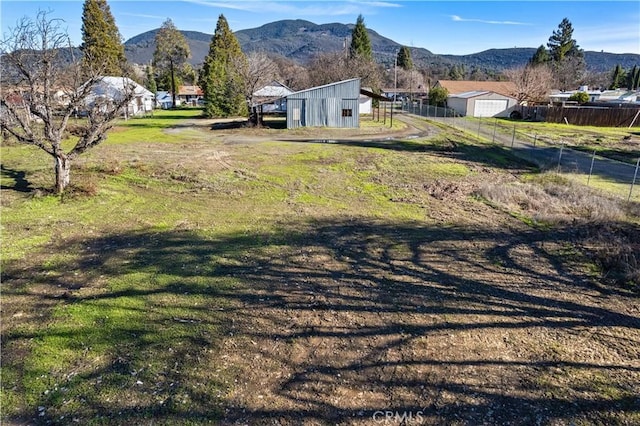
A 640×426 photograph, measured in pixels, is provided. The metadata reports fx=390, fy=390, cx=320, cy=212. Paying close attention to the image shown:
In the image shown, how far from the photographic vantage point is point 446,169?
1683 centimetres

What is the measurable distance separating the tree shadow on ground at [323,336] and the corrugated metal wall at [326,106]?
80.9 feet

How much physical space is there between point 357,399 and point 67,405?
2958 mm

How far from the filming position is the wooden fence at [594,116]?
36719mm

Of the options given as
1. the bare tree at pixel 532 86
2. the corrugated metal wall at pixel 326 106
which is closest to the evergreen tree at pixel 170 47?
the corrugated metal wall at pixel 326 106

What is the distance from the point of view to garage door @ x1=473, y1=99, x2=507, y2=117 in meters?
48.5

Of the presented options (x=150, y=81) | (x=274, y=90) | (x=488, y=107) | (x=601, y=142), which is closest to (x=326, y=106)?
(x=274, y=90)

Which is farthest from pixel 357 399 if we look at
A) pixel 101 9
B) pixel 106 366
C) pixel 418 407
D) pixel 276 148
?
pixel 101 9

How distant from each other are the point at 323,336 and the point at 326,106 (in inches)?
1118

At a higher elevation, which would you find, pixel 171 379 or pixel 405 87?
pixel 405 87

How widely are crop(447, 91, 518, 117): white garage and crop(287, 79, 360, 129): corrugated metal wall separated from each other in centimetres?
2341

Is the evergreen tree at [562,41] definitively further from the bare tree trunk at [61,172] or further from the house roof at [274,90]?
the bare tree trunk at [61,172]

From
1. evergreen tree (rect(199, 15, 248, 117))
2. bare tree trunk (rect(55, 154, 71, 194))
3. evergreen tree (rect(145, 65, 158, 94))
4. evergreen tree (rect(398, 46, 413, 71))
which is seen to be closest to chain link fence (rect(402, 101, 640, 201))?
bare tree trunk (rect(55, 154, 71, 194))

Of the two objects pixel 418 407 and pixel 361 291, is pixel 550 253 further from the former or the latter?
pixel 418 407

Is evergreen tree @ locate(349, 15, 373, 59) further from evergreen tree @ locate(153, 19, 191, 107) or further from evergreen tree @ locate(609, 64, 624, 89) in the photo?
evergreen tree @ locate(609, 64, 624, 89)
